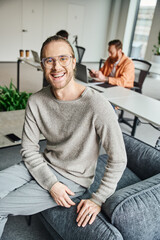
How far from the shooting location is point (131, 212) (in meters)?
0.97

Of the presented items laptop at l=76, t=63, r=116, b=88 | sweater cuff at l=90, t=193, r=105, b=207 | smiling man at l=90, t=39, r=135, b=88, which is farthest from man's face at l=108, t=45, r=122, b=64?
sweater cuff at l=90, t=193, r=105, b=207

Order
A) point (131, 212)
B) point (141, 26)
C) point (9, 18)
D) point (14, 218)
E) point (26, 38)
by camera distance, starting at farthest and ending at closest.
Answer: point (141, 26) < point (26, 38) < point (9, 18) < point (14, 218) < point (131, 212)

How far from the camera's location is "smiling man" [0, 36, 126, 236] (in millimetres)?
1054

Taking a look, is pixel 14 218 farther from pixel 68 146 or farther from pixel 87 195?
pixel 68 146

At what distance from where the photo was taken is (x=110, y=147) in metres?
1.05

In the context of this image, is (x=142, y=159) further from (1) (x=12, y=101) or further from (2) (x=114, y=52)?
(1) (x=12, y=101)

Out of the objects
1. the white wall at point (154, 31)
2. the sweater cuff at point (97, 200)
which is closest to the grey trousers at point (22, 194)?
the sweater cuff at point (97, 200)

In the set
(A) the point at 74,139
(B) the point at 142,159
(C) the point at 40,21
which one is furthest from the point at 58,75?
(C) the point at 40,21

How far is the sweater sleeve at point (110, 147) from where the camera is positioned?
103cm

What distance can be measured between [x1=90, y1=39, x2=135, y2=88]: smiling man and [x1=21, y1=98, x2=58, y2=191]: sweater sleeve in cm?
180

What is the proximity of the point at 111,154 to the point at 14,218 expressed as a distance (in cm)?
98

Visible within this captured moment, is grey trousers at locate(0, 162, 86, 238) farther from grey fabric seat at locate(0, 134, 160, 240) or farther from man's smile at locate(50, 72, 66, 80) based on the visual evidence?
man's smile at locate(50, 72, 66, 80)

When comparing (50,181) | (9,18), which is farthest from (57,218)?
(9,18)

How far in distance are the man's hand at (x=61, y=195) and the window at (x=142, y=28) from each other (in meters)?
8.02
